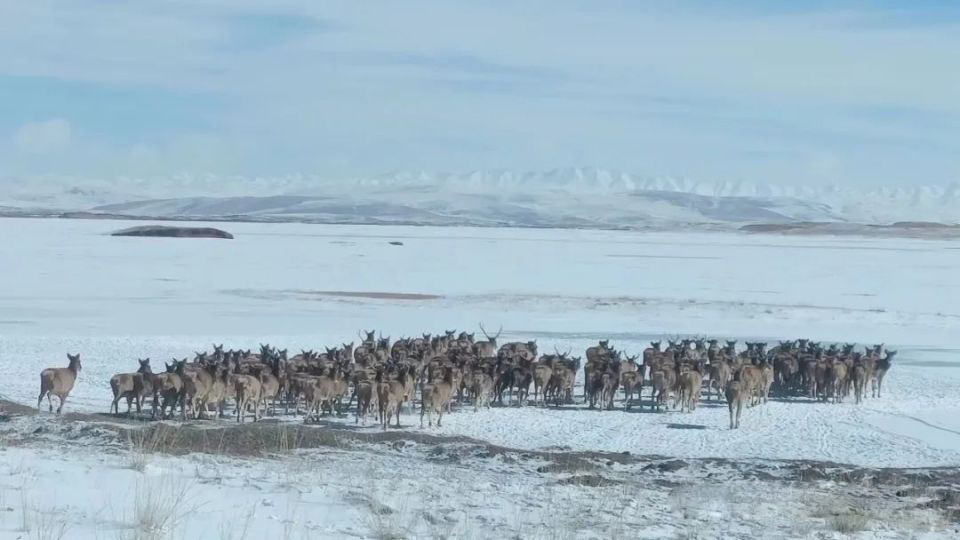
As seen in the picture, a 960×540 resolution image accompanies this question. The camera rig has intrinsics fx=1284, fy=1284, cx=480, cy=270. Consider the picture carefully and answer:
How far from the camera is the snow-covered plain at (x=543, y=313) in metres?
15.7

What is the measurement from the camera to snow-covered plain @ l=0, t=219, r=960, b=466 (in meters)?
15.7

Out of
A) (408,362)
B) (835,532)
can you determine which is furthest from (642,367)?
(835,532)

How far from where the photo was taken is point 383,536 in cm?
798

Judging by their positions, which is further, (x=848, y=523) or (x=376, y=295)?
(x=376, y=295)

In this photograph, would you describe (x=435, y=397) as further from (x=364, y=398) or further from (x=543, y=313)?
(x=543, y=313)

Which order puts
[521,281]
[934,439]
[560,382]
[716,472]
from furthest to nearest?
1. [521,281]
2. [560,382]
3. [934,439]
4. [716,472]

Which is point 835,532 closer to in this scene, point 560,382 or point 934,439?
point 934,439

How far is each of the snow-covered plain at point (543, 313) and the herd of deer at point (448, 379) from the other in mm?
447

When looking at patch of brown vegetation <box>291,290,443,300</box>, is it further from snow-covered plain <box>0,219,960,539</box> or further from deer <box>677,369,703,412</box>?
deer <box>677,369,703,412</box>

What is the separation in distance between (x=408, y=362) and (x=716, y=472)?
725 centimetres

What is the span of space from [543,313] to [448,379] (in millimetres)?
15320

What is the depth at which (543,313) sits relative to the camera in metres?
31.8

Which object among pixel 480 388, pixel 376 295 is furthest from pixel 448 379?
pixel 376 295

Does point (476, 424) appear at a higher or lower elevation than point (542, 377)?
lower
